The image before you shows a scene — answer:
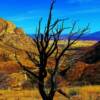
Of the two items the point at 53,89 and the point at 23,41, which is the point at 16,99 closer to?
the point at 53,89

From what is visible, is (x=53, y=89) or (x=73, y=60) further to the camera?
(x=73, y=60)

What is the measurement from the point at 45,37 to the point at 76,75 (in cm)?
3190

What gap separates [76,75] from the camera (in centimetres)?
4853

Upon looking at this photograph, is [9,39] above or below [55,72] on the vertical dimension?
above

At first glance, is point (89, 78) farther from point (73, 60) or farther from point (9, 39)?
point (9, 39)

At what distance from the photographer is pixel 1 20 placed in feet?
398

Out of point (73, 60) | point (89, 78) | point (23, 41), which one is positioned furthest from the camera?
point (23, 41)

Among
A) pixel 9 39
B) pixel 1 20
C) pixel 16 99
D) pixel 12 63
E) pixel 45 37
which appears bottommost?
pixel 16 99

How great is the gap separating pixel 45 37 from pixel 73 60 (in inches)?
83.2

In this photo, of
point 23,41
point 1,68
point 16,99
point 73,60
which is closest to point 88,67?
point 1,68

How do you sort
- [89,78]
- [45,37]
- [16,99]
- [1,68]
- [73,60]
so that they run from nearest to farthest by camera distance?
[45,37] < [73,60] < [16,99] < [89,78] < [1,68]

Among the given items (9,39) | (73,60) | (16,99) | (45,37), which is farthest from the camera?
(9,39)

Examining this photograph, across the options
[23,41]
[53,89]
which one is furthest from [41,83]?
[23,41]

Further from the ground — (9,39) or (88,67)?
(9,39)
